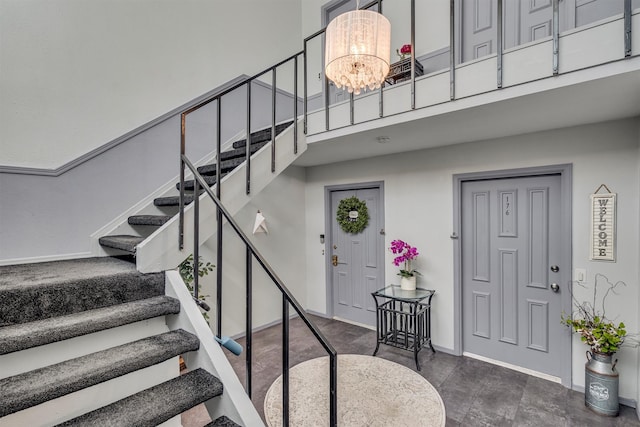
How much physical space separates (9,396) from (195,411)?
59.7 inches

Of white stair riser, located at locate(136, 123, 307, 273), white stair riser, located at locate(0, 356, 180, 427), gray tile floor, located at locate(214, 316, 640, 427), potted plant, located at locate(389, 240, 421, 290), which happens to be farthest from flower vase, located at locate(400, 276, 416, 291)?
white stair riser, located at locate(0, 356, 180, 427)

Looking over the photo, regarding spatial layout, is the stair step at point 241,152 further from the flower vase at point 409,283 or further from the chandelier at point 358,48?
the flower vase at point 409,283

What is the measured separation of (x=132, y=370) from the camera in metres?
1.46

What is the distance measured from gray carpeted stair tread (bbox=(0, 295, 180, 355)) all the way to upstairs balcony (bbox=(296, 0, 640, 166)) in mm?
1924

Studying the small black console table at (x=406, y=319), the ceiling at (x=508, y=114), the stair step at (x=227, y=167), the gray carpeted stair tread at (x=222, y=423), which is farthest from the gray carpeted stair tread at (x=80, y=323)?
the small black console table at (x=406, y=319)

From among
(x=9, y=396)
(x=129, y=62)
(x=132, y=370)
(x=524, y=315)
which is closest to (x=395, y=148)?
(x=524, y=315)

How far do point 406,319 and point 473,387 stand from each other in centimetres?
77

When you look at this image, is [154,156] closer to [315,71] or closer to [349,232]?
[349,232]

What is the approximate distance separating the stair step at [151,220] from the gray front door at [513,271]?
2808 mm

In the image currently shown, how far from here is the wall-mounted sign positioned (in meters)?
2.49

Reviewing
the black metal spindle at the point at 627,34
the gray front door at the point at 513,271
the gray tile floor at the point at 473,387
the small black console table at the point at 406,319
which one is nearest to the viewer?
the black metal spindle at the point at 627,34

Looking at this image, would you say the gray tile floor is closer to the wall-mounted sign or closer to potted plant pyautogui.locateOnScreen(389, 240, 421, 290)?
potted plant pyautogui.locateOnScreen(389, 240, 421, 290)

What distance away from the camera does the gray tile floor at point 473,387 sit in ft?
7.62

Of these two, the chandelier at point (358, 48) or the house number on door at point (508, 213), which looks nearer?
the chandelier at point (358, 48)
